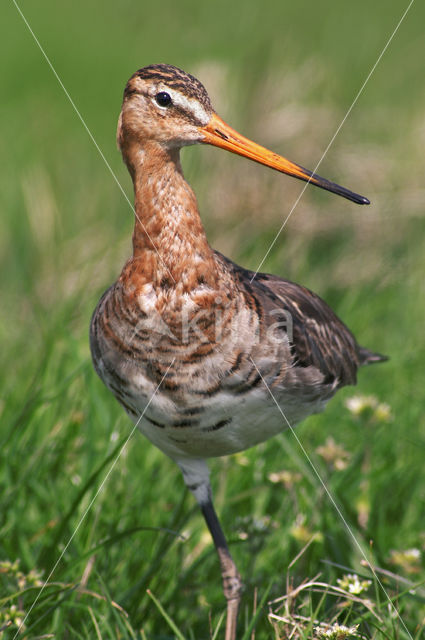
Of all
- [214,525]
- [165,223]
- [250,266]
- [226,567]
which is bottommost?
[226,567]

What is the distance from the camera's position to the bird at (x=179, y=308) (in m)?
3.42

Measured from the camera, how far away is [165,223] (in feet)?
11.3

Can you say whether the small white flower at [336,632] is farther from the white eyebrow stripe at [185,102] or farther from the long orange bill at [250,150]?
the white eyebrow stripe at [185,102]

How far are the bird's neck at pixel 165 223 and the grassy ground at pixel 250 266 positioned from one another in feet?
2.80

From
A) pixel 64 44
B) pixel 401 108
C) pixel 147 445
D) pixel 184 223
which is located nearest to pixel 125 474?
Result: pixel 147 445

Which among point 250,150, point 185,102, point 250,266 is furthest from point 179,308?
point 250,266

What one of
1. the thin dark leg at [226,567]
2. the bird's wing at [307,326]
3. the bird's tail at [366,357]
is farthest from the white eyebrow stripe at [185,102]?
the bird's tail at [366,357]

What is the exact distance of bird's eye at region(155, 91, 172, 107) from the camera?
11.1 feet

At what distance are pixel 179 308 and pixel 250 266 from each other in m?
3.23

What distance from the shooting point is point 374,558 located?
4215mm

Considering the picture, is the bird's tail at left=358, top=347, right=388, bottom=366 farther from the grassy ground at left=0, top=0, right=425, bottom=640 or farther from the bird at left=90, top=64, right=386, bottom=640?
the bird at left=90, top=64, right=386, bottom=640

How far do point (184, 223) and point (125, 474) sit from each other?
68.1 inches

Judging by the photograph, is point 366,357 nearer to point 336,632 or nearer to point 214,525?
point 214,525

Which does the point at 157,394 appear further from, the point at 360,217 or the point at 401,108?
the point at 401,108
